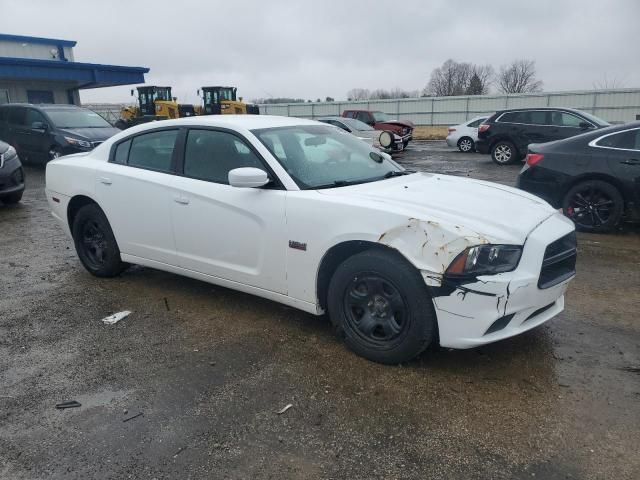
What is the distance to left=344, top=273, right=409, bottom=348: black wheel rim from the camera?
10.5 feet

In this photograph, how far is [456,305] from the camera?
2980mm

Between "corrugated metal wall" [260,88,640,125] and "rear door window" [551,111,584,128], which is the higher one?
"corrugated metal wall" [260,88,640,125]

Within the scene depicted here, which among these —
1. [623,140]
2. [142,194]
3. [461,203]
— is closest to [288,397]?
[461,203]

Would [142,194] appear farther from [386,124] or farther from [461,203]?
[386,124]

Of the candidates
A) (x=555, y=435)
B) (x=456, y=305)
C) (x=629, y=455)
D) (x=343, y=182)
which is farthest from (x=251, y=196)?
(x=629, y=455)

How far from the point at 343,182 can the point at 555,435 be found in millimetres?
2137

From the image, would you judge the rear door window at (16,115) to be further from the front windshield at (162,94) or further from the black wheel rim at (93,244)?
the front windshield at (162,94)

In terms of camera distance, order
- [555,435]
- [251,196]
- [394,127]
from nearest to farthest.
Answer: [555,435]
[251,196]
[394,127]

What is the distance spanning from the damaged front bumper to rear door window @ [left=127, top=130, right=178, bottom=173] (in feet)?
8.55

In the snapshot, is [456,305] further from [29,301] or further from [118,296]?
[29,301]

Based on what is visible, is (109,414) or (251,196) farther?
(251,196)

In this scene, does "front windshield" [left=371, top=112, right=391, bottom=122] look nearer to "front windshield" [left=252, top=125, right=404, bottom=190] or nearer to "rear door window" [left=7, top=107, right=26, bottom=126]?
"rear door window" [left=7, top=107, right=26, bottom=126]

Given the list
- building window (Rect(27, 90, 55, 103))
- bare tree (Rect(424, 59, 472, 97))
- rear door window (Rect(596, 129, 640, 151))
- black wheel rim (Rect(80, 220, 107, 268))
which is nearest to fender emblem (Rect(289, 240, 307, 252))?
black wheel rim (Rect(80, 220, 107, 268))

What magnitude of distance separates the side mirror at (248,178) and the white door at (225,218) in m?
0.15
